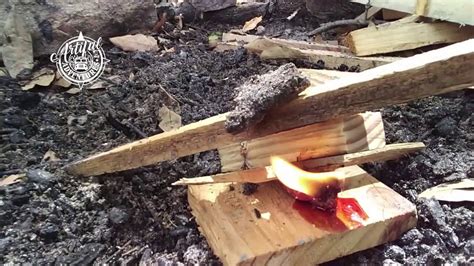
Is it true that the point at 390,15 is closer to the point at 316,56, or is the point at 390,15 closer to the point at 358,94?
the point at 316,56

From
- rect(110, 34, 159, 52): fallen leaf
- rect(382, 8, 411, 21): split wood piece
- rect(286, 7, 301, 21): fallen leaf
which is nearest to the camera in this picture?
rect(110, 34, 159, 52): fallen leaf

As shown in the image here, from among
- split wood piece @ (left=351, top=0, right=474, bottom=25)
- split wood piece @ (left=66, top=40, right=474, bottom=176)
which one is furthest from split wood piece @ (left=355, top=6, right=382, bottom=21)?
split wood piece @ (left=66, top=40, right=474, bottom=176)

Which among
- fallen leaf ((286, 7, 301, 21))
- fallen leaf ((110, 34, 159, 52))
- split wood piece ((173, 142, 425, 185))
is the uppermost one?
→ split wood piece ((173, 142, 425, 185))

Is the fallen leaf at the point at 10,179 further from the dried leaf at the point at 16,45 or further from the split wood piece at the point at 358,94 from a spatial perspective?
the dried leaf at the point at 16,45

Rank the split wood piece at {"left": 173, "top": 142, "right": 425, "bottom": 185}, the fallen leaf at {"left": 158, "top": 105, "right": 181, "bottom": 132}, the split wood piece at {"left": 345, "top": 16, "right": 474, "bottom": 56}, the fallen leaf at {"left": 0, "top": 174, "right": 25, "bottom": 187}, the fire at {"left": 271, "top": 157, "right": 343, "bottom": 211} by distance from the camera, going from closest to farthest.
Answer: the fire at {"left": 271, "top": 157, "right": 343, "bottom": 211}
the split wood piece at {"left": 173, "top": 142, "right": 425, "bottom": 185}
the fallen leaf at {"left": 0, "top": 174, "right": 25, "bottom": 187}
the fallen leaf at {"left": 158, "top": 105, "right": 181, "bottom": 132}
the split wood piece at {"left": 345, "top": 16, "right": 474, "bottom": 56}

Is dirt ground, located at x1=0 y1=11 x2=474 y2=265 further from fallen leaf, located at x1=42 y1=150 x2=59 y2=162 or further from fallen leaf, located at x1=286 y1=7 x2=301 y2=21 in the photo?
fallen leaf, located at x1=286 y1=7 x2=301 y2=21

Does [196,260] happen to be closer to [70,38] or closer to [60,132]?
[60,132]

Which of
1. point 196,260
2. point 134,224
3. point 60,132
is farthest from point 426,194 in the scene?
point 60,132

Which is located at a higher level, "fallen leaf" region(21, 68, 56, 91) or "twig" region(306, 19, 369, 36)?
"twig" region(306, 19, 369, 36)

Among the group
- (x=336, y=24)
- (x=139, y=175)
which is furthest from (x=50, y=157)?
(x=336, y=24)
